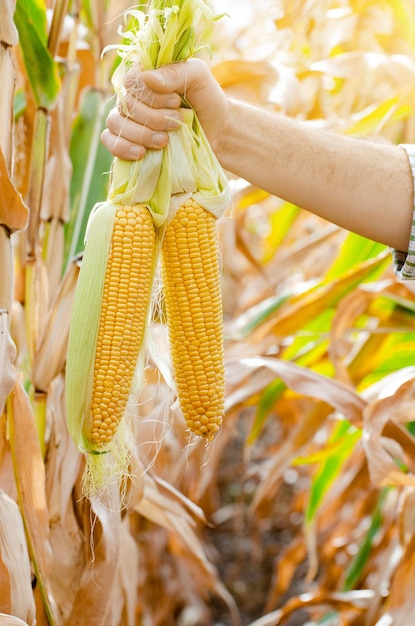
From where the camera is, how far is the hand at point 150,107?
805 mm

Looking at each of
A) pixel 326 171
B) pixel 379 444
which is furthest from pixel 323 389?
pixel 326 171

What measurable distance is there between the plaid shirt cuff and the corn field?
3.8 inches

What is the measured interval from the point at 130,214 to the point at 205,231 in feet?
0.28

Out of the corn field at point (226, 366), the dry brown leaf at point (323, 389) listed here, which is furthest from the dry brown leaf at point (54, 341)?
the dry brown leaf at point (323, 389)

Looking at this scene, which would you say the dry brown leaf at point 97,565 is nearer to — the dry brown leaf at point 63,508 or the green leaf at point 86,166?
the dry brown leaf at point 63,508

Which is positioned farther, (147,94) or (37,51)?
(37,51)

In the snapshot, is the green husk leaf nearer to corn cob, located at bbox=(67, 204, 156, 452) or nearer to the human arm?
corn cob, located at bbox=(67, 204, 156, 452)

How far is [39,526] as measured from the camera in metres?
1.00

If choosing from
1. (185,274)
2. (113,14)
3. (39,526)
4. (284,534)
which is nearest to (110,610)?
(39,526)

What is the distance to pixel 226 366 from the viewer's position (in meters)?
1.49

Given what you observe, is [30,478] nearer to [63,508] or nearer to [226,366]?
[63,508]

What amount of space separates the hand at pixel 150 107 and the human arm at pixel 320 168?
11 centimetres

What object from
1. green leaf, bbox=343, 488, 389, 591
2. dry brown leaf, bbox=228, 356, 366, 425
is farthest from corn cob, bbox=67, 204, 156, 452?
green leaf, bbox=343, 488, 389, 591

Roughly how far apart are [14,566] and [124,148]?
0.54m
